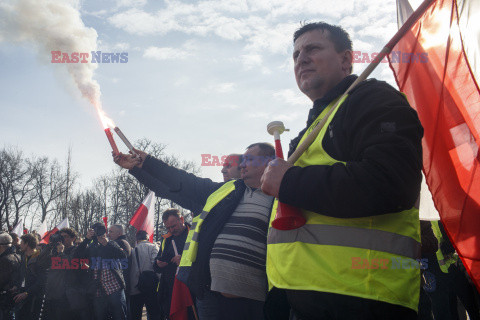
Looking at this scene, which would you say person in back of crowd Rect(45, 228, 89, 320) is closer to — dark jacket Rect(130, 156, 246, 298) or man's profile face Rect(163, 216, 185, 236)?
man's profile face Rect(163, 216, 185, 236)

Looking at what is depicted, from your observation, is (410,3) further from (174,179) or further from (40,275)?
(40,275)

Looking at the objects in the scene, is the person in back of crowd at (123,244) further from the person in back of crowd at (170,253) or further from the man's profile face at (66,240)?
the person in back of crowd at (170,253)

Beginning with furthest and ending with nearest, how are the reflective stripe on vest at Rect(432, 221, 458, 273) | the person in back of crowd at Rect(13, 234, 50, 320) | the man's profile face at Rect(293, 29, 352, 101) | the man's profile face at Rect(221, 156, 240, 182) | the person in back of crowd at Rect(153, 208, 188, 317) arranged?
the person in back of crowd at Rect(13, 234, 50, 320)
the person in back of crowd at Rect(153, 208, 188, 317)
the reflective stripe on vest at Rect(432, 221, 458, 273)
the man's profile face at Rect(221, 156, 240, 182)
the man's profile face at Rect(293, 29, 352, 101)

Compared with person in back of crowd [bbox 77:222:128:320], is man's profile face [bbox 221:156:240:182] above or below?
above

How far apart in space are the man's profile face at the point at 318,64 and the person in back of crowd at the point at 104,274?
6398 mm

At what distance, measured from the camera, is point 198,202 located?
142 inches

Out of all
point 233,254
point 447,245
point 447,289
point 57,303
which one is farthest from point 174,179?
point 57,303

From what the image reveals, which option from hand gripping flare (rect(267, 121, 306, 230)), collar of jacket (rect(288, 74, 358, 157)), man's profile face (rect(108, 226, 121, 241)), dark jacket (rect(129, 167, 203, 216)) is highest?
collar of jacket (rect(288, 74, 358, 157))

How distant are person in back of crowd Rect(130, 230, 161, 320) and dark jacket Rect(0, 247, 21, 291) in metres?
2.35

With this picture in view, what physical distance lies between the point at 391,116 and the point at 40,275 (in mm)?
8450

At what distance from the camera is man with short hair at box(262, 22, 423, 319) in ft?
4.16

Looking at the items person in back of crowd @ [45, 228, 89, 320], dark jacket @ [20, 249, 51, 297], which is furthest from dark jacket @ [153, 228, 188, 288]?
dark jacket @ [20, 249, 51, 297]

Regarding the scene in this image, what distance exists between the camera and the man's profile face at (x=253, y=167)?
368cm

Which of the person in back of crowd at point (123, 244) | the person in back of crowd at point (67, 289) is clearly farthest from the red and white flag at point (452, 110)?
the person in back of crowd at point (67, 289)
